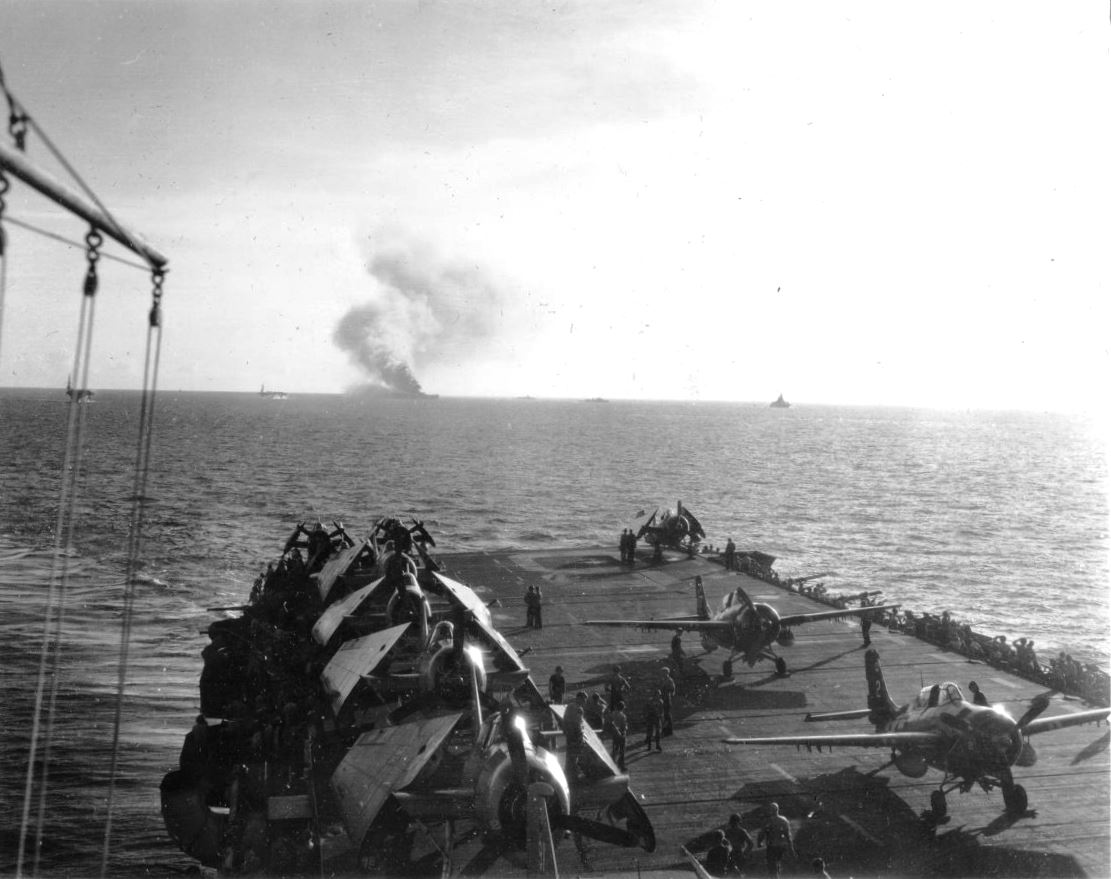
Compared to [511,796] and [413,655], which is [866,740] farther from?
[413,655]

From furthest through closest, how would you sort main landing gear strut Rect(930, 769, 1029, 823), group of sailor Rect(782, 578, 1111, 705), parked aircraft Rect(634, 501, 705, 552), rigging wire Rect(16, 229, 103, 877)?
1. parked aircraft Rect(634, 501, 705, 552)
2. group of sailor Rect(782, 578, 1111, 705)
3. main landing gear strut Rect(930, 769, 1029, 823)
4. rigging wire Rect(16, 229, 103, 877)

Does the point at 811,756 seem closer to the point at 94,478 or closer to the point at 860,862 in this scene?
the point at 860,862

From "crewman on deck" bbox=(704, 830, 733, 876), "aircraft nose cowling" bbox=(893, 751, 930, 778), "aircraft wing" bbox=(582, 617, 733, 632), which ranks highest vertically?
"aircraft wing" bbox=(582, 617, 733, 632)

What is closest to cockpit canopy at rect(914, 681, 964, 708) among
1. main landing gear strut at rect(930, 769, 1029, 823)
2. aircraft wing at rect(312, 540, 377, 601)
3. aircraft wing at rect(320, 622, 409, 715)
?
main landing gear strut at rect(930, 769, 1029, 823)

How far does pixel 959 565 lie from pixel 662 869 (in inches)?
2416

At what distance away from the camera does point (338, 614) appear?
27.1 m

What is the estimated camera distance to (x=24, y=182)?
26.8 feet

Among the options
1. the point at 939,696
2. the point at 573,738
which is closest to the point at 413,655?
the point at 573,738

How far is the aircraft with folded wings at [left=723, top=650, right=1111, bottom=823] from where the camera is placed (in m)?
18.2

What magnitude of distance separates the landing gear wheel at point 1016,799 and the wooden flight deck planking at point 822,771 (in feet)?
0.89

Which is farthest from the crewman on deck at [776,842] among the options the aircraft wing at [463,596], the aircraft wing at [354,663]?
the aircraft wing at [463,596]

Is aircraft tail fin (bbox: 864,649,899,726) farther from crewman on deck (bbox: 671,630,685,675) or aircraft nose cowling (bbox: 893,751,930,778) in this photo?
crewman on deck (bbox: 671,630,685,675)

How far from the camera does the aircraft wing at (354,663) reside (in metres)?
20.9

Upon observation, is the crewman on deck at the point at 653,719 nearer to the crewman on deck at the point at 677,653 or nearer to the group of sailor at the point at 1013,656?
the crewman on deck at the point at 677,653
